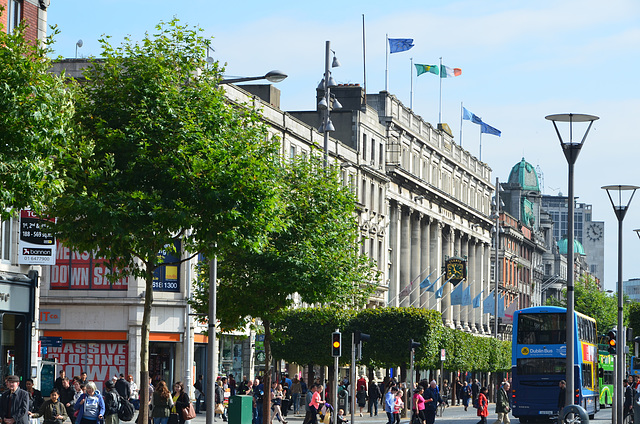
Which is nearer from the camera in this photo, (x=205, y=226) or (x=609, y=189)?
(x=205, y=226)

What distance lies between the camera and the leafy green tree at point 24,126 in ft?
60.1

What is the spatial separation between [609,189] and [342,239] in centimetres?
876

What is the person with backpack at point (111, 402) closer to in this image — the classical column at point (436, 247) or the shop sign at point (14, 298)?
the shop sign at point (14, 298)

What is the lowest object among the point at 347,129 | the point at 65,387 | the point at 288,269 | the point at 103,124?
the point at 65,387

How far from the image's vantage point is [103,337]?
1978 inches

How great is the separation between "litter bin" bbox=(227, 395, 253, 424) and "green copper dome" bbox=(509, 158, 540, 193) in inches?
5290

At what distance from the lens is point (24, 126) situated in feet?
60.7

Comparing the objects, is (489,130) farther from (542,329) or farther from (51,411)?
(51,411)

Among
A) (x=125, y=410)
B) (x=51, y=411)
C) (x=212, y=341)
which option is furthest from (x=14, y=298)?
(x=51, y=411)

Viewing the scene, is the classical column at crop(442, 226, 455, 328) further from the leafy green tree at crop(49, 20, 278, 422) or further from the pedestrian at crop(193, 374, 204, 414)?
the leafy green tree at crop(49, 20, 278, 422)

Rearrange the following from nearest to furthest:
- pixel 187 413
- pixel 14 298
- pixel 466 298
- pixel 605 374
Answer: pixel 187 413, pixel 14 298, pixel 605 374, pixel 466 298

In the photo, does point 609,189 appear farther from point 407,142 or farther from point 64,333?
point 407,142

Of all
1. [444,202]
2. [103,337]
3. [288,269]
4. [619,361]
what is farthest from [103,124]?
[444,202]

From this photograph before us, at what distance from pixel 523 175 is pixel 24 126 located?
15126cm
